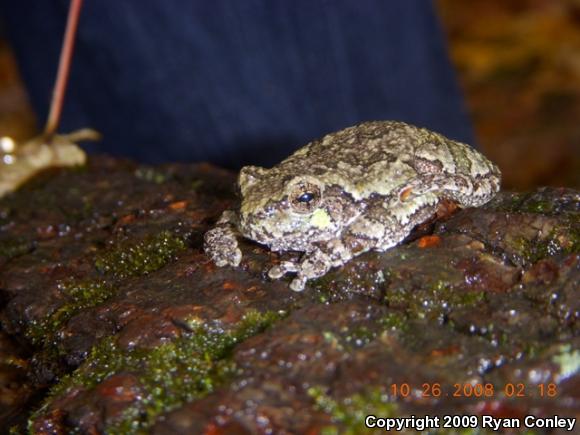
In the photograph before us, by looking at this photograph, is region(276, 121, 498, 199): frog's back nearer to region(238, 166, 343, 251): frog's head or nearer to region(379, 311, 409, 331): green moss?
region(238, 166, 343, 251): frog's head

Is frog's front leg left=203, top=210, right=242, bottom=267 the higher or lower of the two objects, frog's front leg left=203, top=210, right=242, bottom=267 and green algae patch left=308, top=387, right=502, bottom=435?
the higher

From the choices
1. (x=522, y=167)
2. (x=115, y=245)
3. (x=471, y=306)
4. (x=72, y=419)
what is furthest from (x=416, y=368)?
(x=522, y=167)

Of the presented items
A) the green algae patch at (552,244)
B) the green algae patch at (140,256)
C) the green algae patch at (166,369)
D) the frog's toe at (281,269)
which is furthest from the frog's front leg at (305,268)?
the green algae patch at (552,244)

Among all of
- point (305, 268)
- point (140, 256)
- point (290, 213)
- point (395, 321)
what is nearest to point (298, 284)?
point (305, 268)

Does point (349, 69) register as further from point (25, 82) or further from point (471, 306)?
point (471, 306)

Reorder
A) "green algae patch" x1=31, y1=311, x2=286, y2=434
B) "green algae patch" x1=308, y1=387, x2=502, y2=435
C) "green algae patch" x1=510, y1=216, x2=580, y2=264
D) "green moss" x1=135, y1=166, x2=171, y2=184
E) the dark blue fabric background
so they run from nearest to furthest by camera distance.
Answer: "green algae patch" x1=308, y1=387, x2=502, y2=435 → "green algae patch" x1=31, y1=311, x2=286, y2=434 → "green algae patch" x1=510, y1=216, x2=580, y2=264 → "green moss" x1=135, y1=166, x2=171, y2=184 → the dark blue fabric background

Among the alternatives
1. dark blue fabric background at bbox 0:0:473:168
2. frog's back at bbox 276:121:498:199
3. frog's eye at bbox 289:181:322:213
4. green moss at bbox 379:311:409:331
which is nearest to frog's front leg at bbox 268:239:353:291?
frog's eye at bbox 289:181:322:213

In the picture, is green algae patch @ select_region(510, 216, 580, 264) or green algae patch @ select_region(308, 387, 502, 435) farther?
green algae patch @ select_region(510, 216, 580, 264)

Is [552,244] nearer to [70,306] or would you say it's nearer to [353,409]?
[353,409]
